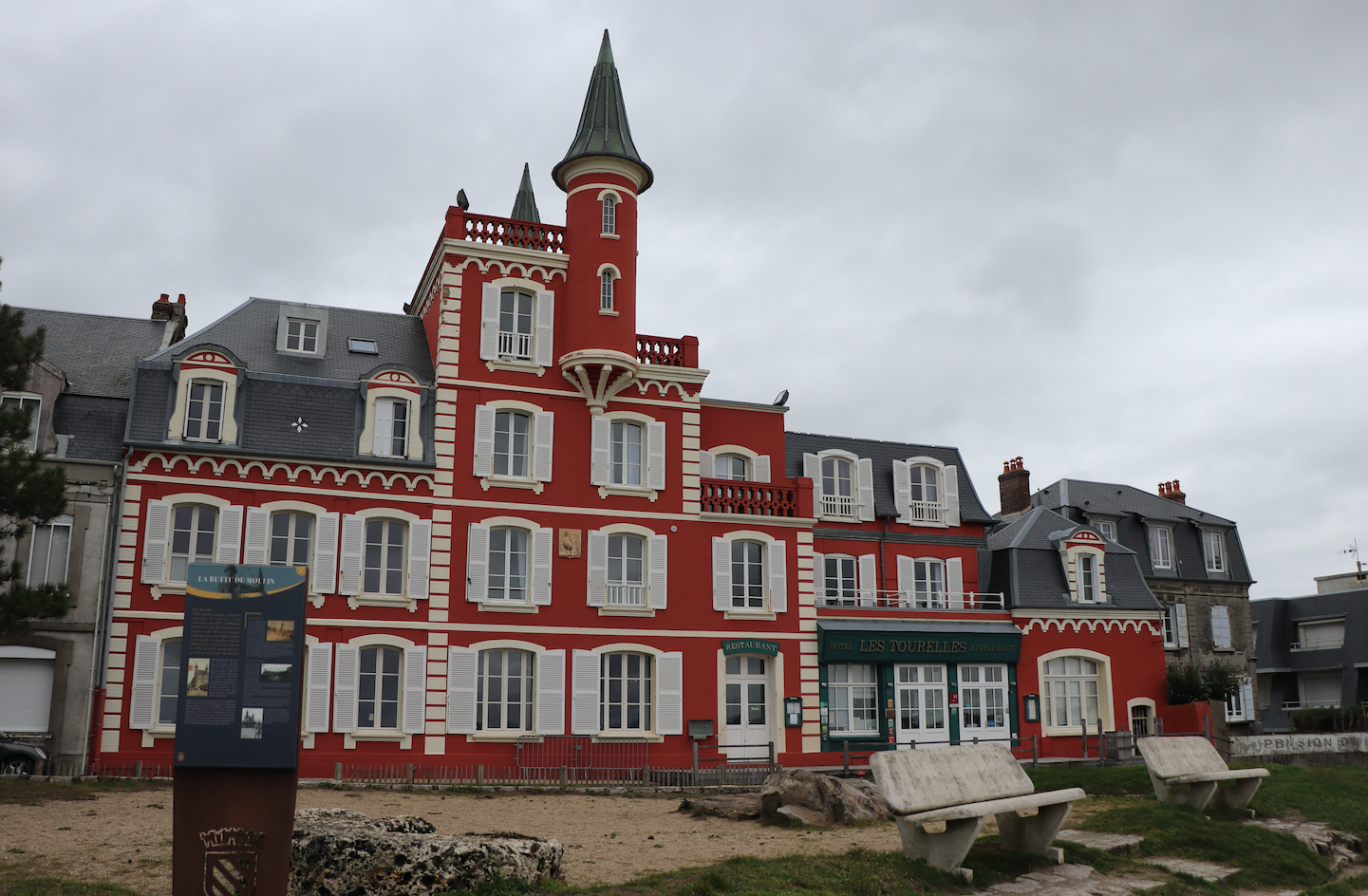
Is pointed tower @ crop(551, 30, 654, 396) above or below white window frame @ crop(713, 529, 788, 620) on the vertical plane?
above

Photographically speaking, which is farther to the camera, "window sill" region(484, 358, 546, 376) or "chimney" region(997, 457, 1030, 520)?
"chimney" region(997, 457, 1030, 520)

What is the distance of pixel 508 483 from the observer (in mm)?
26344

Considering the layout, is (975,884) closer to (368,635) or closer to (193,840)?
(193,840)

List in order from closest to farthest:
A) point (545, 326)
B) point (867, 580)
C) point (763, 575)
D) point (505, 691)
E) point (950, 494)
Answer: point (505, 691)
point (545, 326)
point (763, 575)
point (867, 580)
point (950, 494)

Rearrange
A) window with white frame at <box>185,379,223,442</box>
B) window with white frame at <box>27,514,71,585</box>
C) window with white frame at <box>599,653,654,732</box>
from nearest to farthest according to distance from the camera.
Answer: window with white frame at <box>27,514,71,585</box>
window with white frame at <box>185,379,223,442</box>
window with white frame at <box>599,653,654,732</box>

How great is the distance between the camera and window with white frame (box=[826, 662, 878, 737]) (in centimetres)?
2888

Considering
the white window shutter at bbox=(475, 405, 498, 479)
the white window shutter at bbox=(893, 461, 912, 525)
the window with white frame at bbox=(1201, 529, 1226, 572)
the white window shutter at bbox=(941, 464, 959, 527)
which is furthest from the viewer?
the window with white frame at bbox=(1201, 529, 1226, 572)

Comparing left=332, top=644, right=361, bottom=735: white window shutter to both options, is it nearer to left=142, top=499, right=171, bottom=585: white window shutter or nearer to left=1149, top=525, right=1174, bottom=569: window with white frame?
left=142, top=499, right=171, bottom=585: white window shutter

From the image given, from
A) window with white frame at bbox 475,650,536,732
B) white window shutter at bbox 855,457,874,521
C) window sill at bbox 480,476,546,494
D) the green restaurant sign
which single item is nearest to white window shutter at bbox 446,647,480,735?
window with white frame at bbox 475,650,536,732

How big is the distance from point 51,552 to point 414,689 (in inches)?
308

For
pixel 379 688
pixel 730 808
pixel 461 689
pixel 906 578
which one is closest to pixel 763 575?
pixel 906 578

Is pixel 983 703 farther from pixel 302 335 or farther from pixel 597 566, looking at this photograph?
pixel 302 335

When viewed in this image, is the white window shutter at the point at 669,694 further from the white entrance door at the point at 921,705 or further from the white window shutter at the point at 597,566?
the white entrance door at the point at 921,705

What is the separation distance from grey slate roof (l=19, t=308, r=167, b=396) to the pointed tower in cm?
997
